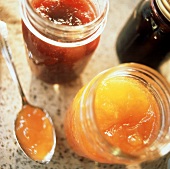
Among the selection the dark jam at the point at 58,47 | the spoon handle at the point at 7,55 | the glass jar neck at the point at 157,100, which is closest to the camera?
the glass jar neck at the point at 157,100

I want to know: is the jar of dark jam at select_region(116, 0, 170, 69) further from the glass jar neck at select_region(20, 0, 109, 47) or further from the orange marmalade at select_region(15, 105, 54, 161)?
the orange marmalade at select_region(15, 105, 54, 161)

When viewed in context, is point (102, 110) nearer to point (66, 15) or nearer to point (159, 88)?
point (159, 88)

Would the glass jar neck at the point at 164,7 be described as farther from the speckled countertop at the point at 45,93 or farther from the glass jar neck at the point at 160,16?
the speckled countertop at the point at 45,93

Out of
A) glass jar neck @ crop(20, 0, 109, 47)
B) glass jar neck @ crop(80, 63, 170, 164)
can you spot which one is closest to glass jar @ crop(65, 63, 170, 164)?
glass jar neck @ crop(80, 63, 170, 164)

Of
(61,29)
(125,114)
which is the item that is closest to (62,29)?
(61,29)

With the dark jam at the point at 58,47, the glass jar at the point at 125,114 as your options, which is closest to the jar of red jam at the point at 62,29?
the dark jam at the point at 58,47

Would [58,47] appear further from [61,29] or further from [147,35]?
[147,35]
